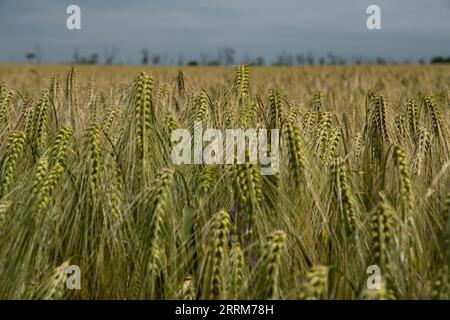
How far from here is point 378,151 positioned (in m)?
2.12

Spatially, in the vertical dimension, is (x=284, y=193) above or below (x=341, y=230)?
above

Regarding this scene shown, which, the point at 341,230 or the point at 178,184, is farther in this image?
the point at 178,184

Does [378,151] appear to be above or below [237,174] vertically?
above

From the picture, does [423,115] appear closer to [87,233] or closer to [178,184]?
[178,184]

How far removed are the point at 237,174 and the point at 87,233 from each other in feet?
1.33

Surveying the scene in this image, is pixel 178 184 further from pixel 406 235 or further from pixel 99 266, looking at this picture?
pixel 406 235

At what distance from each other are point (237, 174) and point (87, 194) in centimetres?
38

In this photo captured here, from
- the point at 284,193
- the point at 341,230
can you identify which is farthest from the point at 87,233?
the point at 341,230

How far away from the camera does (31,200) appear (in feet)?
4.66

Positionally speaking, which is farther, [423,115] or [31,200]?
[423,115]
